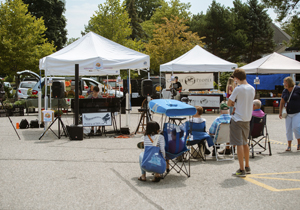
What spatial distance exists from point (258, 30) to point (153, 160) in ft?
166

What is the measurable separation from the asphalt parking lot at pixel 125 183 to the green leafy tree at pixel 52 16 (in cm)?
4087

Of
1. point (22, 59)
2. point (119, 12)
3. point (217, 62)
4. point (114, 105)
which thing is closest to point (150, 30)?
point (119, 12)

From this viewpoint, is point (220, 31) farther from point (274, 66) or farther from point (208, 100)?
point (208, 100)

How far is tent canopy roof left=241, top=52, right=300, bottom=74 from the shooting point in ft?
64.0

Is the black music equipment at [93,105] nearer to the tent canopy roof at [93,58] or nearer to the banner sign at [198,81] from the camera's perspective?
Answer: the tent canopy roof at [93,58]

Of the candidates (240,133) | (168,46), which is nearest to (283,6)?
(168,46)

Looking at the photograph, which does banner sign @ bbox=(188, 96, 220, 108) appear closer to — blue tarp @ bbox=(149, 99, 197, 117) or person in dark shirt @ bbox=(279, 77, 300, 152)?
person in dark shirt @ bbox=(279, 77, 300, 152)

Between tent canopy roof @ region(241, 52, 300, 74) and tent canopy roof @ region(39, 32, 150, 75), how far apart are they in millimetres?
9627

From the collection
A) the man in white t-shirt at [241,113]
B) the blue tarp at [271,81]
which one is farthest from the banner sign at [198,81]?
the man in white t-shirt at [241,113]

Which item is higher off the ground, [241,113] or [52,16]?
[52,16]

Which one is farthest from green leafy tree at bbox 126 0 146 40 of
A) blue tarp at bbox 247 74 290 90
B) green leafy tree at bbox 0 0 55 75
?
blue tarp at bbox 247 74 290 90

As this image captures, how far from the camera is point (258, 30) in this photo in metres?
52.2

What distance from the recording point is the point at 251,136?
7.78 m

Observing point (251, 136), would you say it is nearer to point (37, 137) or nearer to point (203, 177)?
point (203, 177)
